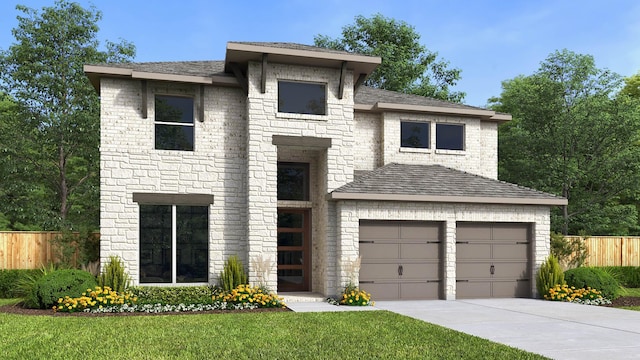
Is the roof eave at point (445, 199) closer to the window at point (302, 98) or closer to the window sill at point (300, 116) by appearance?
the window sill at point (300, 116)

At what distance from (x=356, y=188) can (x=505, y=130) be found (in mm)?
24546

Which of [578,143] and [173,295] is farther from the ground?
[578,143]

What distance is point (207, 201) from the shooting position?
16031 millimetres

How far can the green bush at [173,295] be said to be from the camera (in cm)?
1441

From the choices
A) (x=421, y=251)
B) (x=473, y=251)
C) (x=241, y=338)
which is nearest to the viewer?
(x=241, y=338)

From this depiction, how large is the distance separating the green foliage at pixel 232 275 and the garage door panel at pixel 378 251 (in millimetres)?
3586

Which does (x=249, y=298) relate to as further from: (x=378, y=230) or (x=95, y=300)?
(x=378, y=230)

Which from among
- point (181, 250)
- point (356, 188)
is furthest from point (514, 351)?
point (181, 250)

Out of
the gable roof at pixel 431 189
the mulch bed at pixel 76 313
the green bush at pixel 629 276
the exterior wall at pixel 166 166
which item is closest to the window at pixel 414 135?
the gable roof at pixel 431 189

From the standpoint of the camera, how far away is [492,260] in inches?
666

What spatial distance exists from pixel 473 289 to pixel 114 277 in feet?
35.2

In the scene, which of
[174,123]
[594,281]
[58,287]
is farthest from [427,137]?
[58,287]

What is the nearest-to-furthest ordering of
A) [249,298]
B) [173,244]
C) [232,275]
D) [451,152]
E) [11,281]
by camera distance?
[249,298] < [232,275] < [173,244] < [11,281] < [451,152]

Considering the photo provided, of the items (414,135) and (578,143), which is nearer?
(414,135)
